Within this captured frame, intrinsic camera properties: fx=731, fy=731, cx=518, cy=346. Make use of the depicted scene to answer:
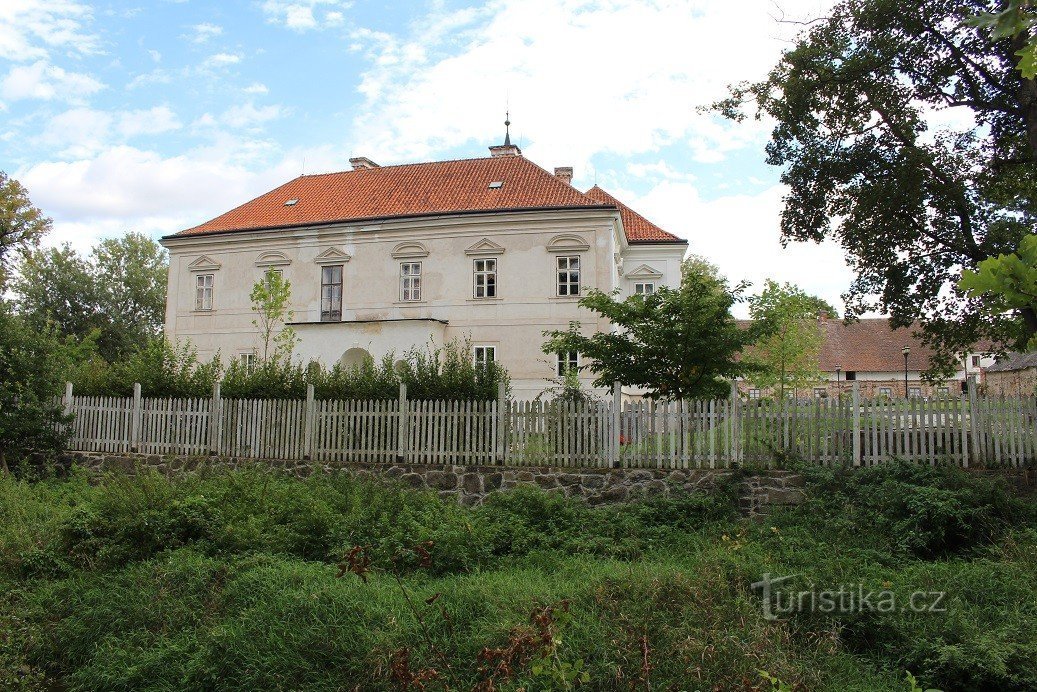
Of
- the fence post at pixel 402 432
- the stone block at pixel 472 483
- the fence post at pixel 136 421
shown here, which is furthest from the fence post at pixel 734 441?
the fence post at pixel 136 421

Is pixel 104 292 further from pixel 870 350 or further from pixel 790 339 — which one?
pixel 870 350

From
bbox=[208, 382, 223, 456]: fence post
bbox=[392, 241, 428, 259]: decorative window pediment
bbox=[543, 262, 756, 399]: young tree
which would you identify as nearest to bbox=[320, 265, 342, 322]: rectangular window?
bbox=[392, 241, 428, 259]: decorative window pediment

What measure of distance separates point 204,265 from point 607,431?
911 inches

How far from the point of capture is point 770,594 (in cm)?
690

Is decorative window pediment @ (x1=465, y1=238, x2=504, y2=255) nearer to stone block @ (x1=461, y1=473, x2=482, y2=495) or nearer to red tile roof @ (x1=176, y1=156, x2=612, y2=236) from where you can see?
red tile roof @ (x1=176, y1=156, x2=612, y2=236)

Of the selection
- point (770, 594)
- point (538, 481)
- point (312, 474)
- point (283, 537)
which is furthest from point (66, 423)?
point (770, 594)

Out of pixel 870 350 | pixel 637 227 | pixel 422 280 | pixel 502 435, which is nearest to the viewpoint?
pixel 502 435

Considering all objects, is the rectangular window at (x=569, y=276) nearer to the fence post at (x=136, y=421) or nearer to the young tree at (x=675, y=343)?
the young tree at (x=675, y=343)

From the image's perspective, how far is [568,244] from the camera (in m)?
25.5

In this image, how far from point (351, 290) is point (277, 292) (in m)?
6.41

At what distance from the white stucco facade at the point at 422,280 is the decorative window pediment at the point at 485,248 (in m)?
0.05

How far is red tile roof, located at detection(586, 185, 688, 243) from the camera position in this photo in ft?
100

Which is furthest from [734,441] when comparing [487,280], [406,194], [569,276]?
[406,194]

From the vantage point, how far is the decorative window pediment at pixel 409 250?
1064 inches
